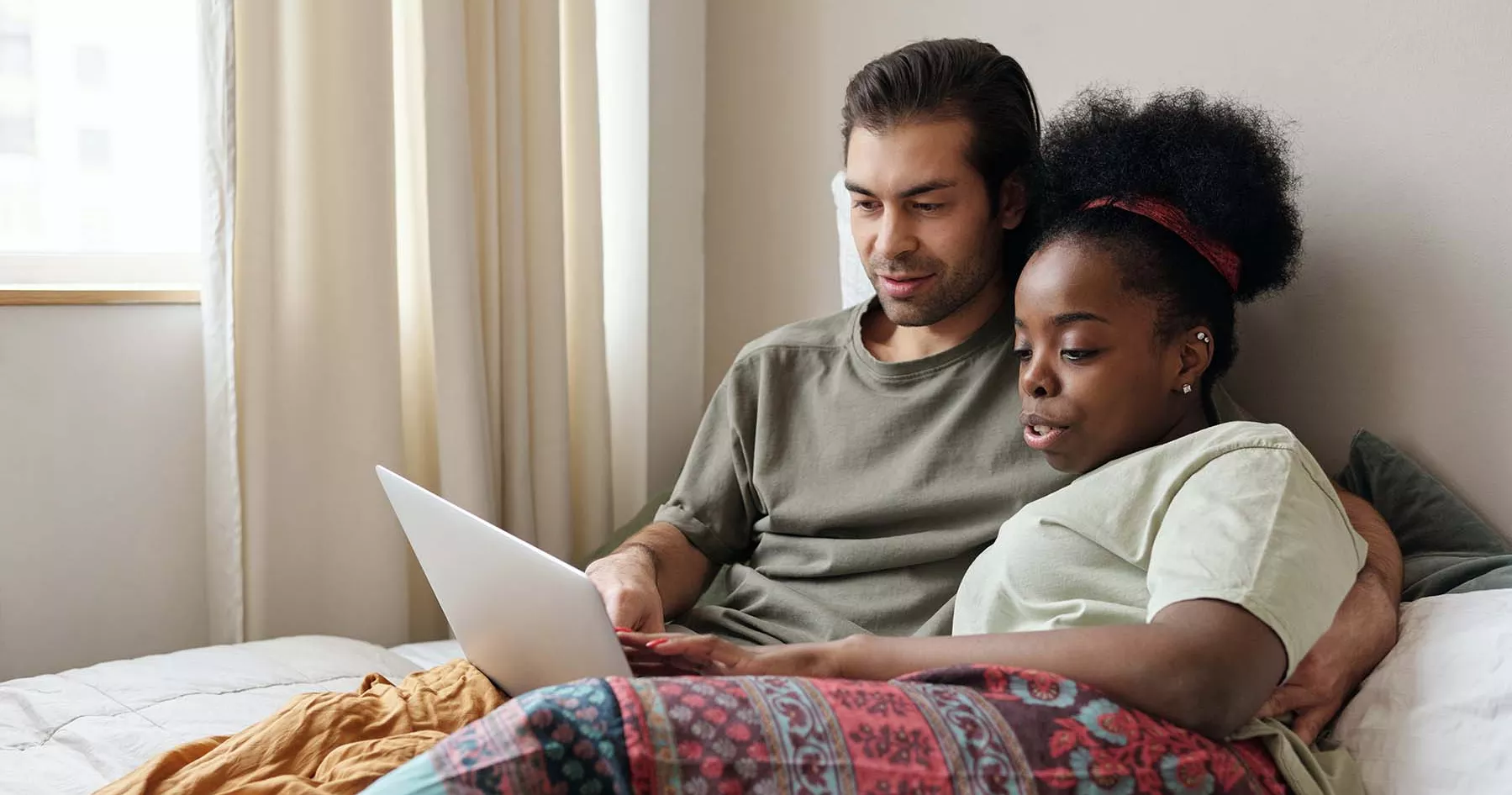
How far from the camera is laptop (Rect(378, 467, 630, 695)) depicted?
867mm

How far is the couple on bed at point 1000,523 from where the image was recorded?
75cm

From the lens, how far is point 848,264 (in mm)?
1598

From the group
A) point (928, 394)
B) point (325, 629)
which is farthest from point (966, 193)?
point (325, 629)

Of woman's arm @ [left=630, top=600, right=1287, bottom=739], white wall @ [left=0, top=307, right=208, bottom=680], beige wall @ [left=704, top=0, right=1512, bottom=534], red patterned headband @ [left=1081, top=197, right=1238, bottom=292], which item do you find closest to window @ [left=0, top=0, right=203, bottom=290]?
Answer: white wall @ [left=0, top=307, right=208, bottom=680]

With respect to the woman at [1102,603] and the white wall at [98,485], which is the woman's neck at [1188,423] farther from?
the white wall at [98,485]

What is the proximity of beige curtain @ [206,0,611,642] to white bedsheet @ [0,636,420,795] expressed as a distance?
30 centimetres

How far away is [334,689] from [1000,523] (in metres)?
0.74

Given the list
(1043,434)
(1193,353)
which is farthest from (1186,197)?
(1043,434)

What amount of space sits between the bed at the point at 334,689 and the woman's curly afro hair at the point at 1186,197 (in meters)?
0.30

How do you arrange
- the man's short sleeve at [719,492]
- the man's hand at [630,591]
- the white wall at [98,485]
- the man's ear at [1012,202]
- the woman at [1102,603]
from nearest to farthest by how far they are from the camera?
the woman at [1102,603] → the man's hand at [630,591] → the man's ear at [1012,202] → the man's short sleeve at [719,492] → the white wall at [98,485]

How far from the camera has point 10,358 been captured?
1.66m

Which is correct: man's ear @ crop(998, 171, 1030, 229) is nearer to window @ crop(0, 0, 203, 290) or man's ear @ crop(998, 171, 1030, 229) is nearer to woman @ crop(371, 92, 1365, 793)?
woman @ crop(371, 92, 1365, 793)

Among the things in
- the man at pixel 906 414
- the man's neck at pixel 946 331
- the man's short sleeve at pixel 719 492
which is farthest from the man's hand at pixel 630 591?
the man's neck at pixel 946 331

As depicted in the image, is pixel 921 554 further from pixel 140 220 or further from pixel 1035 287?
pixel 140 220
